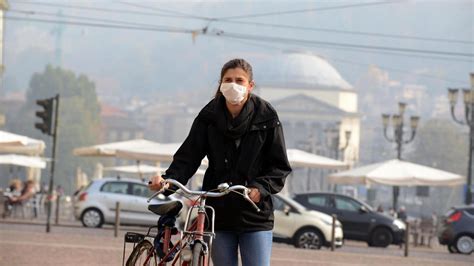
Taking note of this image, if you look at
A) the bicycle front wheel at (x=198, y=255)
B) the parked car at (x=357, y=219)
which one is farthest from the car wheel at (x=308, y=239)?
the bicycle front wheel at (x=198, y=255)

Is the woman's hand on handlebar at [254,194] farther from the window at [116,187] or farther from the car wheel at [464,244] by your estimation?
the window at [116,187]

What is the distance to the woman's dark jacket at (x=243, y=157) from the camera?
→ 9344 mm

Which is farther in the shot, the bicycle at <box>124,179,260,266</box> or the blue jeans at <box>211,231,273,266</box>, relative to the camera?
the blue jeans at <box>211,231,273,266</box>

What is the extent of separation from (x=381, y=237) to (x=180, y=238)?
26775 mm

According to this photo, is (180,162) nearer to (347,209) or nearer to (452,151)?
(347,209)

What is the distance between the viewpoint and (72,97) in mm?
178000

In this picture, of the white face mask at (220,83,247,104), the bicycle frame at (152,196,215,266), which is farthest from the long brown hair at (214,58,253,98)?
the bicycle frame at (152,196,215,266)

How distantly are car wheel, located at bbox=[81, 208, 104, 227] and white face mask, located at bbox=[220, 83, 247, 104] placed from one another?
27398 millimetres

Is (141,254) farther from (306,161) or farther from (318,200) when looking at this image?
(306,161)

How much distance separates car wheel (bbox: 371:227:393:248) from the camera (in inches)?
1399

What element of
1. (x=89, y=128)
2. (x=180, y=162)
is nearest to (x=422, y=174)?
(x=180, y=162)

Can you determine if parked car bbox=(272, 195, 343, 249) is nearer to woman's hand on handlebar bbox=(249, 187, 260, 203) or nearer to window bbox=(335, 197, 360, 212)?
window bbox=(335, 197, 360, 212)

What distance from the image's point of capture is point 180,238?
9.17m

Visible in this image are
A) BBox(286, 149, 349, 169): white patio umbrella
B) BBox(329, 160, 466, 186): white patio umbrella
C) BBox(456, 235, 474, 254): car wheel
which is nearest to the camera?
BBox(456, 235, 474, 254): car wheel
